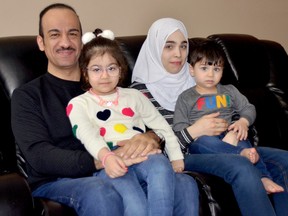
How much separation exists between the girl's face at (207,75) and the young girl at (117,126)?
0.29m

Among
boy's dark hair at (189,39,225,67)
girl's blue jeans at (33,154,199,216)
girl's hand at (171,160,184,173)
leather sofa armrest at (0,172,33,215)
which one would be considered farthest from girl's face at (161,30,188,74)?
leather sofa armrest at (0,172,33,215)

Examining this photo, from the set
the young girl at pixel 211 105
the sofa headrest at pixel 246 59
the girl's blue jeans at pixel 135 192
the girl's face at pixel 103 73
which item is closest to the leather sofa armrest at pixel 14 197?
the girl's blue jeans at pixel 135 192

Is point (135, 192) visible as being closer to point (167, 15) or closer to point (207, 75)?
point (207, 75)

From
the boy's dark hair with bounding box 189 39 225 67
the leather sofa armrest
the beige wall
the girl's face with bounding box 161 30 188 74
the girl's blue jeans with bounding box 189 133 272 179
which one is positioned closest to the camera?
the leather sofa armrest

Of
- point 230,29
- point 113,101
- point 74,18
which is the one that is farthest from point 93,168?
point 230,29

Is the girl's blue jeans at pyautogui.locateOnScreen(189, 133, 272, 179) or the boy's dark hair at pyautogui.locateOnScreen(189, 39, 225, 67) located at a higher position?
the boy's dark hair at pyautogui.locateOnScreen(189, 39, 225, 67)

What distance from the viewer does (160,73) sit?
6.82ft

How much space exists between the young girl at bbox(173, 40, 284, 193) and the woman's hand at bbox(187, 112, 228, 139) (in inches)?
0.9

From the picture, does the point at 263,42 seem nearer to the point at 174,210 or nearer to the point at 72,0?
the point at 72,0

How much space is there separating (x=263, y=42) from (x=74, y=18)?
1314 mm

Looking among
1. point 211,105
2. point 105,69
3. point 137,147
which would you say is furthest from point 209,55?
point 137,147

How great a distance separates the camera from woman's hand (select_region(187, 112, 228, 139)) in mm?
1830

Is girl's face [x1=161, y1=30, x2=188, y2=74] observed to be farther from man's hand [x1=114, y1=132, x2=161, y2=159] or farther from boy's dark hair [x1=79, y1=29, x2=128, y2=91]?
man's hand [x1=114, y1=132, x2=161, y2=159]

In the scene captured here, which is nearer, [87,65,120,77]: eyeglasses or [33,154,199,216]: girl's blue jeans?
[33,154,199,216]: girl's blue jeans
